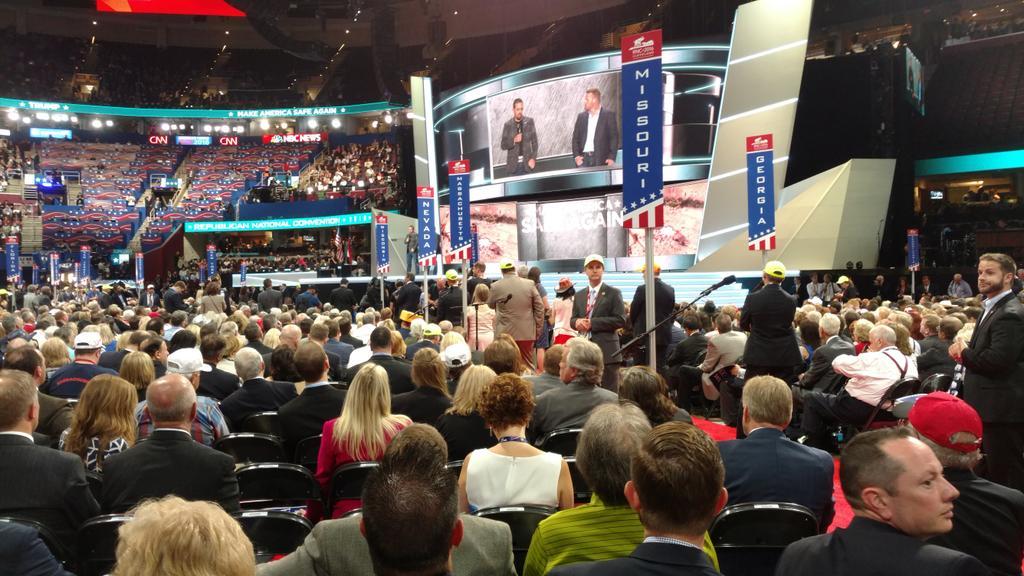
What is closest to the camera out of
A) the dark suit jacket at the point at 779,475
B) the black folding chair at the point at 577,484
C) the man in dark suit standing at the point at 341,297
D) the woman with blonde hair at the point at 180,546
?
the woman with blonde hair at the point at 180,546

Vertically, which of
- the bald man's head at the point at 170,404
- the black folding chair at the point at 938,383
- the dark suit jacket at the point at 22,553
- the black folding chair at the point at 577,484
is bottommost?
the black folding chair at the point at 577,484

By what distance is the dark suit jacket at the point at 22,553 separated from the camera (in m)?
2.30

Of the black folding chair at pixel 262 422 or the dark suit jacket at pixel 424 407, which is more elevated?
the dark suit jacket at pixel 424 407

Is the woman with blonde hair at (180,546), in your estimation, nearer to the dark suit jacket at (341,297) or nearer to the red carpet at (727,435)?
the red carpet at (727,435)

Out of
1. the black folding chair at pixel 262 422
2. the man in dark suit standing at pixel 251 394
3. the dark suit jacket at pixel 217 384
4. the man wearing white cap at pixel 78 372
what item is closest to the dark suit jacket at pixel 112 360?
the man wearing white cap at pixel 78 372

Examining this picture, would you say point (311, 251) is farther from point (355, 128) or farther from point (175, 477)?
point (175, 477)

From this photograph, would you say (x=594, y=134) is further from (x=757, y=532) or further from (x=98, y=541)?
(x=98, y=541)

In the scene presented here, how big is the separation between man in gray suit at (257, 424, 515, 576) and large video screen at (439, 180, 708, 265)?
2001 centimetres

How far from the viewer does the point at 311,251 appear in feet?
121

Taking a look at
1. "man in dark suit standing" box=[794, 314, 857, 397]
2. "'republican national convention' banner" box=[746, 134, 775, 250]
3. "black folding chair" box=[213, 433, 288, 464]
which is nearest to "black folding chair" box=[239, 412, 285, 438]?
"black folding chair" box=[213, 433, 288, 464]

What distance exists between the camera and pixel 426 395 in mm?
5000

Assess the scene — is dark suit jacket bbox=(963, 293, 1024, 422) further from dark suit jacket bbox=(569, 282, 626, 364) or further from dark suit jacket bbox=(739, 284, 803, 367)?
dark suit jacket bbox=(569, 282, 626, 364)

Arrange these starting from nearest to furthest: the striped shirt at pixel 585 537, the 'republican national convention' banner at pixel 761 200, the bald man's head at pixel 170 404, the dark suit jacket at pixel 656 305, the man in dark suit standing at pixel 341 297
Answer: the striped shirt at pixel 585 537, the bald man's head at pixel 170 404, the dark suit jacket at pixel 656 305, the 'republican national convention' banner at pixel 761 200, the man in dark suit standing at pixel 341 297

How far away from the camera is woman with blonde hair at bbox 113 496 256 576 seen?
1471 mm
